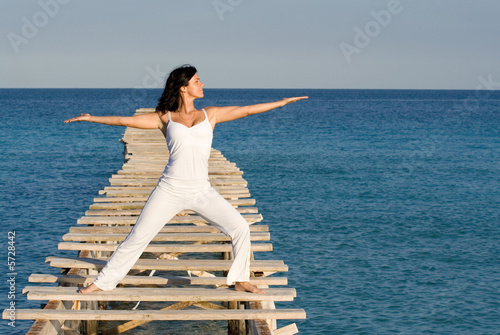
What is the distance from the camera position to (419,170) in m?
31.3

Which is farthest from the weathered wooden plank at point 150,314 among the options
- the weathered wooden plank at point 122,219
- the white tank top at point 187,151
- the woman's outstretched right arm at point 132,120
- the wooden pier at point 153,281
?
the weathered wooden plank at point 122,219

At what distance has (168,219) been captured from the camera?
620 cm

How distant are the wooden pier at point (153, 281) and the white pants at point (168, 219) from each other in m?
0.30

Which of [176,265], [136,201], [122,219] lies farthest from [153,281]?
[136,201]

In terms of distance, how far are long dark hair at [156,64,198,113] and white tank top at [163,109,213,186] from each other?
22cm

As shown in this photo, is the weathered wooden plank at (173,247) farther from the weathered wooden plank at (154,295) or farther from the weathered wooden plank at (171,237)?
the weathered wooden plank at (154,295)

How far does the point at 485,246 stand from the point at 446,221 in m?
2.84

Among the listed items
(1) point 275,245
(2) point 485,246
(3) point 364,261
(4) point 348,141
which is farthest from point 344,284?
(4) point 348,141

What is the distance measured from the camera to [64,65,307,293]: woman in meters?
6.05

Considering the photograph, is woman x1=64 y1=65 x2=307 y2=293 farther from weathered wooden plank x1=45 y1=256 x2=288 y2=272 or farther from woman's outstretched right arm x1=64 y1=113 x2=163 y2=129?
weathered wooden plank x1=45 y1=256 x2=288 y2=272

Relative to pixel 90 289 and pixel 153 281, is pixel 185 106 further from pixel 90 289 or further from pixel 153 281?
pixel 153 281

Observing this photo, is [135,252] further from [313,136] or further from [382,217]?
[313,136]
